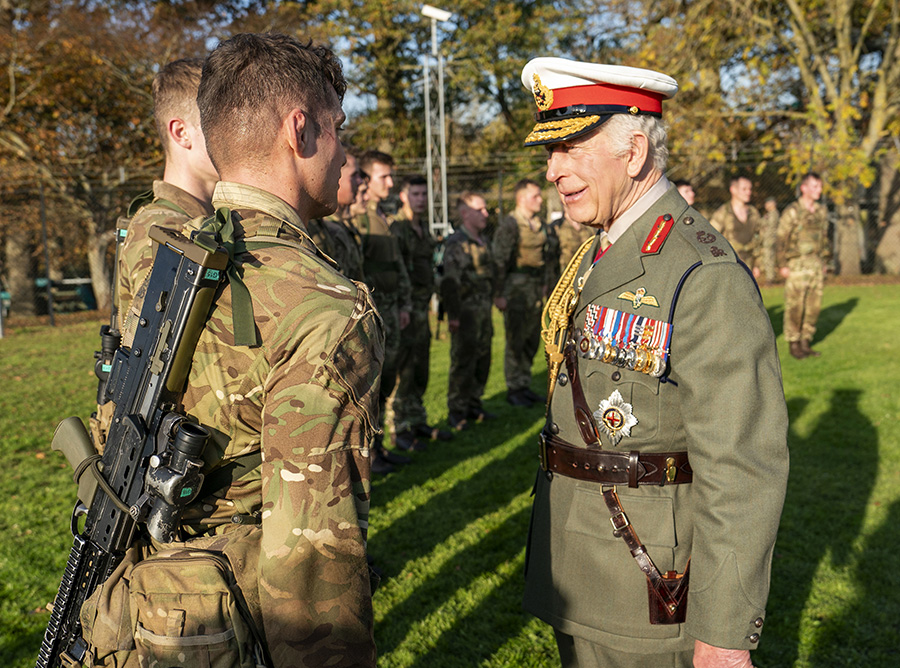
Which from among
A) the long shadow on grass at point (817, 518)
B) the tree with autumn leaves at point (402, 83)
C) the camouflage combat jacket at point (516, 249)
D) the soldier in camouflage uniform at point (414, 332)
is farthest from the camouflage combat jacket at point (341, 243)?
the tree with autumn leaves at point (402, 83)

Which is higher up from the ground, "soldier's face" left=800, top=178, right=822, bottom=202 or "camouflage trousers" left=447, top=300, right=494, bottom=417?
"soldier's face" left=800, top=178, right=822, bottom=202

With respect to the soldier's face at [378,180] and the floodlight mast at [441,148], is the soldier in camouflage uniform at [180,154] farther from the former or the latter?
the floodlight mast at [441,148]

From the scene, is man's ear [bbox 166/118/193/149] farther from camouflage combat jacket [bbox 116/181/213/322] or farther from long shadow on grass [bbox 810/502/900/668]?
long shadow on grass [bbox 810/502/900/668]

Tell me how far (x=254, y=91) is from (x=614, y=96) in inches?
38.6

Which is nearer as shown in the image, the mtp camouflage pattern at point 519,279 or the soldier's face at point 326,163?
the soldier's face at point 326,163

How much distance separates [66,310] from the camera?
713 inches

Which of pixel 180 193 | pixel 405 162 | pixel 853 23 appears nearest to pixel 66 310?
pixel 405 162

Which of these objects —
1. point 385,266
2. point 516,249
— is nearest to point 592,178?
point 385,266

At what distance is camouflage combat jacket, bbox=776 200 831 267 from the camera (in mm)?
9375

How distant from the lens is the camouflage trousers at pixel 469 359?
732 cm

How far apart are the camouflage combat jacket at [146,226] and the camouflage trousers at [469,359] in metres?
4.67

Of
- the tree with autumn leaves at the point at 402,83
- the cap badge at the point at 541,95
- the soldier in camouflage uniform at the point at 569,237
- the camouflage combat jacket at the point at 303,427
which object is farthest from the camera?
the tree with autumn leaves at the point at 402,83

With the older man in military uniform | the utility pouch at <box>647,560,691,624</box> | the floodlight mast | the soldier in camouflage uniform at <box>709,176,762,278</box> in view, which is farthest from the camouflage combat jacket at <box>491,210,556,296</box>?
the utility pouch at <box>647,560,691,624</box>

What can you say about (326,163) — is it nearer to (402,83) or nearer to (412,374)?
(412,374)
